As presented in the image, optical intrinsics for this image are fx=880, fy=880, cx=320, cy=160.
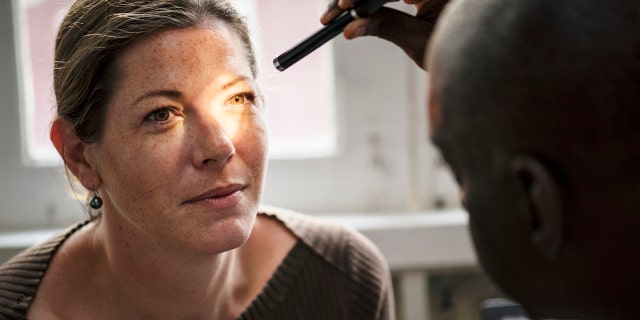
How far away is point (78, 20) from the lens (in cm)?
124

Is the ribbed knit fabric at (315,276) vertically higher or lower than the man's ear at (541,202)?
lower

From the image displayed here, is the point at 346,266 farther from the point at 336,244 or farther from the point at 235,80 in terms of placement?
the point at 235,80

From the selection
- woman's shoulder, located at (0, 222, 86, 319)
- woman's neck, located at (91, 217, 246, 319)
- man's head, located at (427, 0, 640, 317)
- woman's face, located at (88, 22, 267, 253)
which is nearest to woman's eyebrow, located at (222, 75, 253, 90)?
woman's face, located at (88, 22, 267, 253)

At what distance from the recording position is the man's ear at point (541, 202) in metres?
0.62

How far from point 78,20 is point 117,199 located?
26 centimetres

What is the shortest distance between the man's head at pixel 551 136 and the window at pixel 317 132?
124cm

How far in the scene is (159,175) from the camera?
1164 millimetres

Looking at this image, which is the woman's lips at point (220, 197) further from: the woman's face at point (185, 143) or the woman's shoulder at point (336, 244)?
the woman's shoulder at point (336, 244)

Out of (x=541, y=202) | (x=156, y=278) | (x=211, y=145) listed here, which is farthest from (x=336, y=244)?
(x=541, y=202)

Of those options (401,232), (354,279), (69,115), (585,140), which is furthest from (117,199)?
(585,140)

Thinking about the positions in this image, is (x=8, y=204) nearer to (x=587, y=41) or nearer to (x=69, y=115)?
(x=69, y=115)

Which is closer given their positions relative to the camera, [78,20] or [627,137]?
[627,137]

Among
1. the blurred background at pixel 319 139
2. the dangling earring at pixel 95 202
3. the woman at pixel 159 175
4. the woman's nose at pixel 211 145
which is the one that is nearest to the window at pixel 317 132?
the blurred background at pixel 319 139

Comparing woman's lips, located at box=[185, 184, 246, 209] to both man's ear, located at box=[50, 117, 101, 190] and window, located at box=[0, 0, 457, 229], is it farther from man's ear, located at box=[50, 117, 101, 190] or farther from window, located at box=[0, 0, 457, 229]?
window, located at box=[0, 0, 457, 229]
